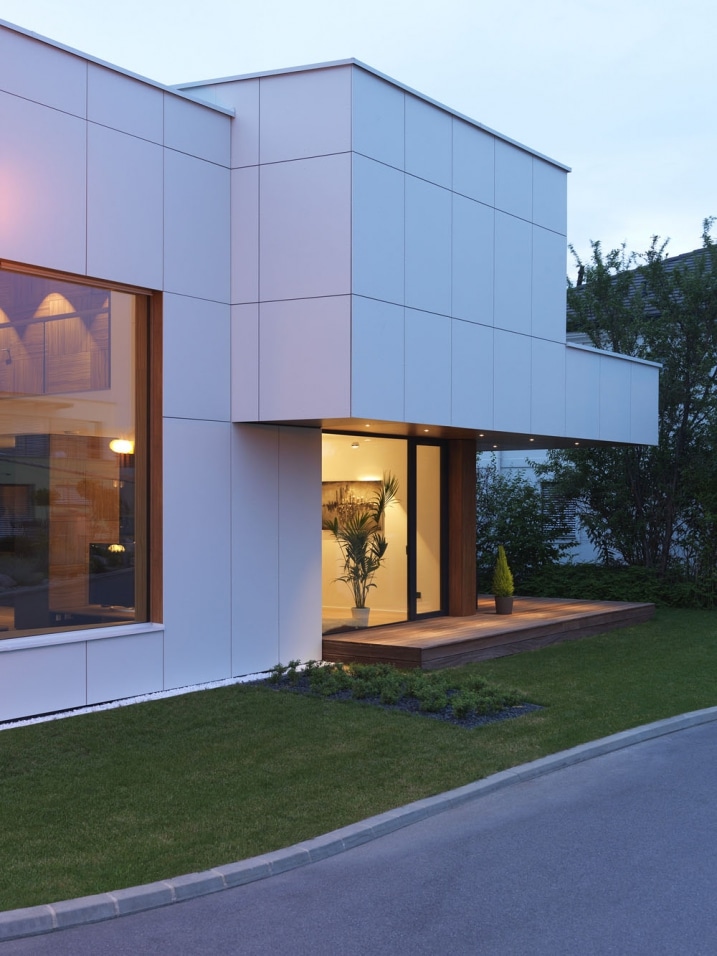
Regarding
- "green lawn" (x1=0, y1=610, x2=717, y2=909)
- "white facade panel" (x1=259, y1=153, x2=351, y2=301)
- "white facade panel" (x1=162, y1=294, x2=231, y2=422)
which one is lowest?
"green lawn" (x1=0, y1=610, x2=717, y2=909)

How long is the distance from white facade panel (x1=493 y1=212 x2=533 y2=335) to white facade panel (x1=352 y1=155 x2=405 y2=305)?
93.5 inches

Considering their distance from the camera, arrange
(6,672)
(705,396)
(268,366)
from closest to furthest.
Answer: (6,672), (268,366), (705,396)

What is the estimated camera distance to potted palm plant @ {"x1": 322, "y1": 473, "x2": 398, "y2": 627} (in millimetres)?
14891

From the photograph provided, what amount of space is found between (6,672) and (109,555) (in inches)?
67.8

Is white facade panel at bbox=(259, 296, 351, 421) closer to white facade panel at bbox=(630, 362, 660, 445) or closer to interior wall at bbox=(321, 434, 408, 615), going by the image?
interior wall at bbox=(321, 434, 408, 615)

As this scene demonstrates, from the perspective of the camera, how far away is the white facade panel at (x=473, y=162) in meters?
13.9

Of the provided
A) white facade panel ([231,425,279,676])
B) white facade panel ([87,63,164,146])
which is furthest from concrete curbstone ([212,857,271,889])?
white facade panel ([87,63,164,146])

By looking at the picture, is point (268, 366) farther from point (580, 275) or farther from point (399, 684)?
point (580, 275)

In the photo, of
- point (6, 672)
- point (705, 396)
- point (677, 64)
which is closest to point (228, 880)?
point (6, 672)

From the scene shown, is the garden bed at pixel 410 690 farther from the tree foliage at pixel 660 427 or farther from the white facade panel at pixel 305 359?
the tree foliage at pixel 660 427

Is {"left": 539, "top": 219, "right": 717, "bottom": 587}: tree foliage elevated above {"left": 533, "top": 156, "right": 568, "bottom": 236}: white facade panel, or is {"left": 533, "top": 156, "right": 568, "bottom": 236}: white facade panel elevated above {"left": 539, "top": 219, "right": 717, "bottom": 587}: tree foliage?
{"left": 533, "top": 156, "right": 568, "bottom": 236}: white facade panel

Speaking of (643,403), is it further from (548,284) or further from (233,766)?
(233,766)

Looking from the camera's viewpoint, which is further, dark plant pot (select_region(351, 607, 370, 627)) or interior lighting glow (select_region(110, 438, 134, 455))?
dark plant pot (select_region(351, 607, 370, 627))

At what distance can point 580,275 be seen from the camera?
23.9 metres
